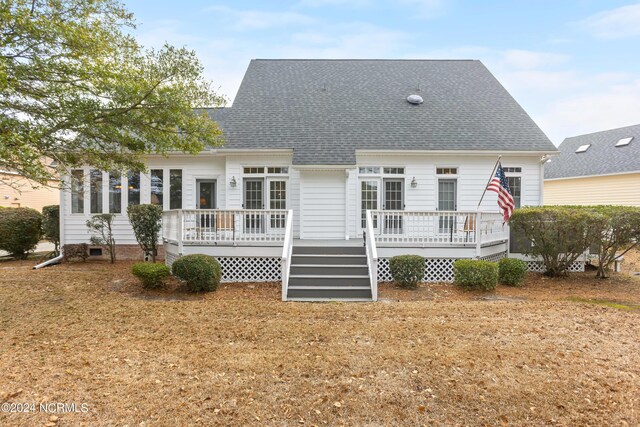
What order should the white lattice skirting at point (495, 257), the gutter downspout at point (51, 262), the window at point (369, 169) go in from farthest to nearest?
1. the window at point (369, 169)
2. the gutter downspout at point (51, 262)
3. the white lattice skirting at point (495, 257)

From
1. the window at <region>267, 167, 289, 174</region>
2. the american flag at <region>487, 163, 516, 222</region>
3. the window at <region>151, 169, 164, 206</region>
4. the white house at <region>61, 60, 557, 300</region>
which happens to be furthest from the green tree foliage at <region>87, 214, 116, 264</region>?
the american flag at <region>487, 163, 516, 222</region>

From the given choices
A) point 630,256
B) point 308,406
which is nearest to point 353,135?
point 308,406

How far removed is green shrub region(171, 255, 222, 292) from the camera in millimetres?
7621

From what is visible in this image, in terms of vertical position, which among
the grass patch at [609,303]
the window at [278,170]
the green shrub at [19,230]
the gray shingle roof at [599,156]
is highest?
the gray shingle roof at [599,156]

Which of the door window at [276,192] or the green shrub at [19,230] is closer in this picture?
the door window at [276,192]

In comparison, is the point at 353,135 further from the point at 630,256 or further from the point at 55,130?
the point at 630,256

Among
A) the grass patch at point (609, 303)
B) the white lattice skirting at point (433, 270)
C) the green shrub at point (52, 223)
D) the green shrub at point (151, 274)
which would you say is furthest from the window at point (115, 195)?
the grass patch at point (609, 303)

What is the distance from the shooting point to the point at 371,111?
12.8 metres

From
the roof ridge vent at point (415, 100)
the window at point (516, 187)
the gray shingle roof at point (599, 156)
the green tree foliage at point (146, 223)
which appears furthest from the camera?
the gray shingle roof at point (599, 156)

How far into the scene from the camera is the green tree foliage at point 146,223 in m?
10.1

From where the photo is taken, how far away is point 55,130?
21.5 ft

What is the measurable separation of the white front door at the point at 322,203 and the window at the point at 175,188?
14.3 ft

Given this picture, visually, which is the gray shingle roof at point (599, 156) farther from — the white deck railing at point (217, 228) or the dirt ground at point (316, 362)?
the white deck railing at point (217, 228)

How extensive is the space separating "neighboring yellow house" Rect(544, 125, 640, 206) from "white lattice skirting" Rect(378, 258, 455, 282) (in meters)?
14.9
